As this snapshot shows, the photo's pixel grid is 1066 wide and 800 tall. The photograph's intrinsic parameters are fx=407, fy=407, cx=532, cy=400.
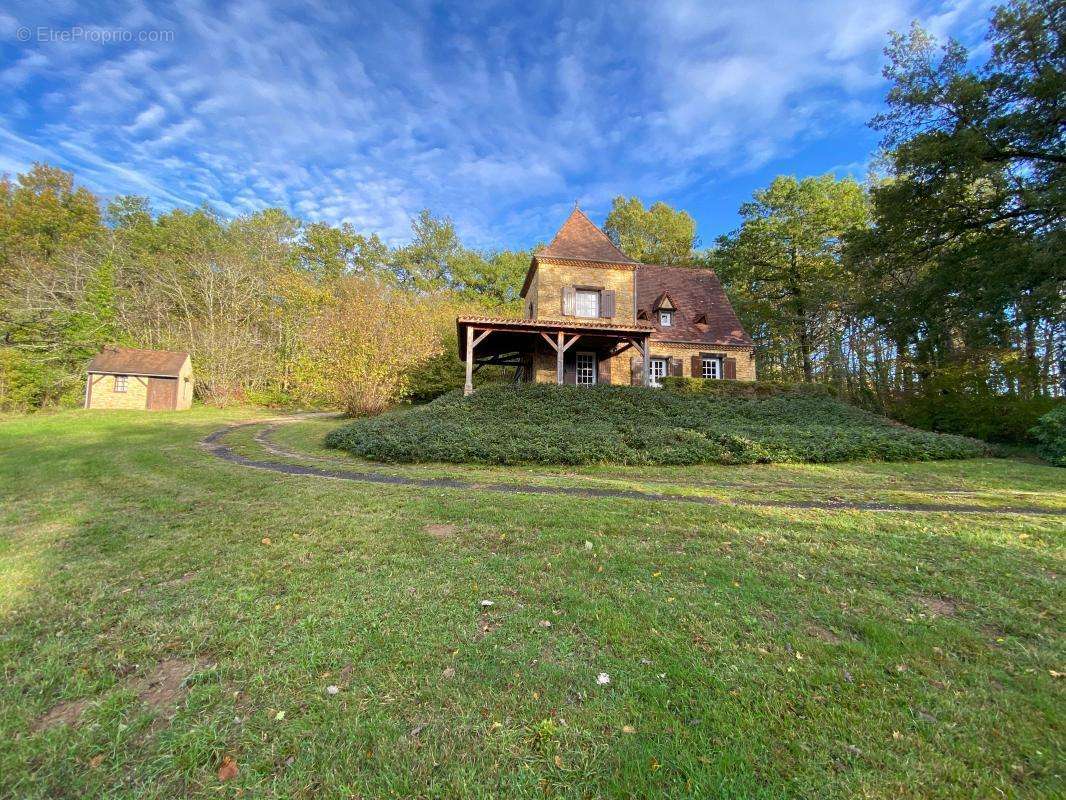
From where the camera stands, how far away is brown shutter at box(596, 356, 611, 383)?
1867 cm

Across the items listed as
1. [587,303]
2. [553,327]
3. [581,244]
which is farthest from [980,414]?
[581,244]

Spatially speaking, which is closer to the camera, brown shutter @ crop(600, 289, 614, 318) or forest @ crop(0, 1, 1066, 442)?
forest @ crop(0, 1, 1066, 442)

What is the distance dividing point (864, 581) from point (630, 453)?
20.2 feet

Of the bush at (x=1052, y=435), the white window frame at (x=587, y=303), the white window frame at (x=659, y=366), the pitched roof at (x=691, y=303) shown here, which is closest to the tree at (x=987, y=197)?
the bush at (x=1052, y=435)

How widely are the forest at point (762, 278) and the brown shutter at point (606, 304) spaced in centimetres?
760

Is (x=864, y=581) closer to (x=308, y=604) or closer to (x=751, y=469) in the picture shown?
(x=308, y=604)

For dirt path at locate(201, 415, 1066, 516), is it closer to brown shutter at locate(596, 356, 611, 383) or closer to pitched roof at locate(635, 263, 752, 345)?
brown shutter at locate(596, 356, 611, 383)

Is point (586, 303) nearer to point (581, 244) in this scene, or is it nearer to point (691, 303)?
point (581, 244)

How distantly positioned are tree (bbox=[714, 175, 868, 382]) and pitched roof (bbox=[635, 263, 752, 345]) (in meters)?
5.36

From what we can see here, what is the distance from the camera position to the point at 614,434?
409 inches

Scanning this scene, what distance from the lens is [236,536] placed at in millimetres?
4328

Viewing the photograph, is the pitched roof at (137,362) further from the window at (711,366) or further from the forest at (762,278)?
the window at (711,366)

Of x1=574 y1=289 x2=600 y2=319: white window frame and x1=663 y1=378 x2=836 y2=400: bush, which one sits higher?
x1=574 y1=289 x2=600 y2=319: white window frame

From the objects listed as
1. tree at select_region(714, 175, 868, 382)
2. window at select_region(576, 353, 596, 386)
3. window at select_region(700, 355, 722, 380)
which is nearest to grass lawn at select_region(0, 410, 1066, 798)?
window at select_region(576, 353, 596, 386)
